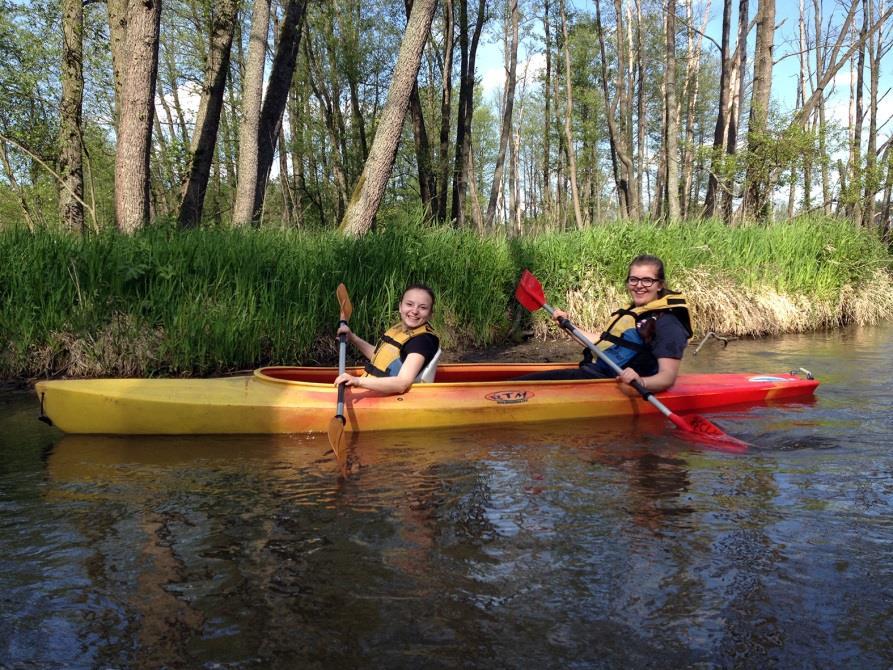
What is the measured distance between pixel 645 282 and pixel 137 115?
5.59m

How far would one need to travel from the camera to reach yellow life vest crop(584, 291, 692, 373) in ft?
15.4

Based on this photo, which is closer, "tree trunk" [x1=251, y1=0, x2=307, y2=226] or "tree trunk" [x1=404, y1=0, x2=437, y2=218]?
"tree trunk" [x1=251, y1=0, x2=307, y2=226]

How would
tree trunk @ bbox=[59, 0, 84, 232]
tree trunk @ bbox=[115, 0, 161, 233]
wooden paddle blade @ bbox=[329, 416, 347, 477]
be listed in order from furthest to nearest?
tree trunk @ bbox=[59, 0, 84, 232] → tree trunk @ bbox=[115, 0, 161, 233] → wooden paddle blade @ bbox=[329, 416, 347, 477]

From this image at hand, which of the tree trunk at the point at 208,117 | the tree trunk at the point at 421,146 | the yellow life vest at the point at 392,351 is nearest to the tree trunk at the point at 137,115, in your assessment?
the tree trunk at the point at 208,117

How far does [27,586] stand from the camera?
242 cm

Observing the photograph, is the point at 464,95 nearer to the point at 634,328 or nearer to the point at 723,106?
the point at 723,106

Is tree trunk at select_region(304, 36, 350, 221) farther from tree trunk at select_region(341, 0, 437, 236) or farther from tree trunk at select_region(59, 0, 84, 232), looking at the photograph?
tree trunk at select_region(341, 0, 437, 236)

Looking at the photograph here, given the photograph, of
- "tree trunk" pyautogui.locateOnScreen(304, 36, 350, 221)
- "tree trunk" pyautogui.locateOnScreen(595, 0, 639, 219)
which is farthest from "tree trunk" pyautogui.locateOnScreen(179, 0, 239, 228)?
"tree trunk" pyautogui.locateOnScreen(595, 0, 639, 219)

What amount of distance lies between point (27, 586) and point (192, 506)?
88cm

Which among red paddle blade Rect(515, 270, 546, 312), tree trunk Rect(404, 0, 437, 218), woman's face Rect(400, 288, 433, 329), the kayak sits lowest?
→ the kayak

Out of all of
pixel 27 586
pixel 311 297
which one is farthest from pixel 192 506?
pixel 311 297

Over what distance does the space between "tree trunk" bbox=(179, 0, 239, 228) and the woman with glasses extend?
→ 6062 mm

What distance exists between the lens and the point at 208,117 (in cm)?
905

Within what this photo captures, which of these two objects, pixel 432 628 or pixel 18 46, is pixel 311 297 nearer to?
pixel 432 628
